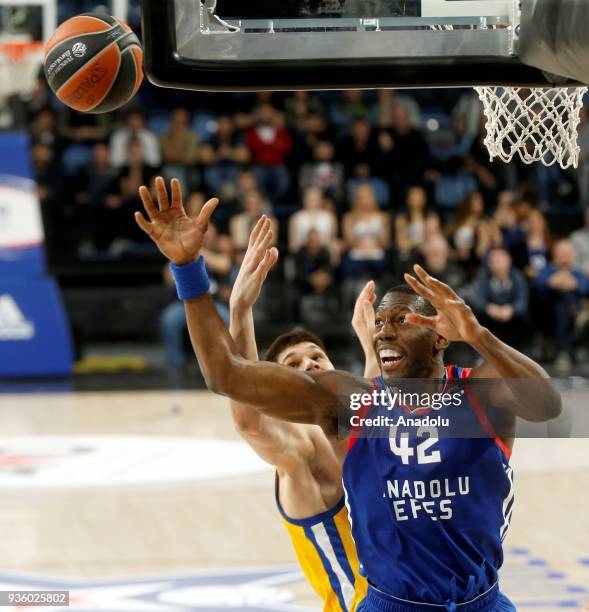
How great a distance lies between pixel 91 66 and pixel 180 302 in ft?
25.5

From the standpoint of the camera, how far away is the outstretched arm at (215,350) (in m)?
3.15

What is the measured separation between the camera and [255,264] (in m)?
3.62

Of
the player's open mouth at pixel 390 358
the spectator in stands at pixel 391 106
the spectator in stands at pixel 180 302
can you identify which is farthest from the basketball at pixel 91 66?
the spectator in stands at pixel 391 106

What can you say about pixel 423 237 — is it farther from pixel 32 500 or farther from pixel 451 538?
pixel 451 538

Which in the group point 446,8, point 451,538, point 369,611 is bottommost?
point 369,611

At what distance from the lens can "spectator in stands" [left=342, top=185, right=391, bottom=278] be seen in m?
12.2

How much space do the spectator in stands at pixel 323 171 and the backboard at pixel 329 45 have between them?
10023mm

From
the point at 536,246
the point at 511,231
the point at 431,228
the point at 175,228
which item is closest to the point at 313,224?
the point at 431,228

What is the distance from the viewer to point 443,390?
334 cm

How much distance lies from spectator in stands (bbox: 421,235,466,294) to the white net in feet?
24.0

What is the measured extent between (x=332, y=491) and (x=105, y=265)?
9.22 metres

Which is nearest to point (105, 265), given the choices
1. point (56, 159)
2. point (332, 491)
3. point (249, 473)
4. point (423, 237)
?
point (56, 159)

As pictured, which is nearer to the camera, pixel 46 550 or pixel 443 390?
pixel 443 390

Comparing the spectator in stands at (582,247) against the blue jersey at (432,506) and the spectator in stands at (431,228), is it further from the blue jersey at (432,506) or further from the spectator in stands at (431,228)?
the blue jersey at (432,506)
